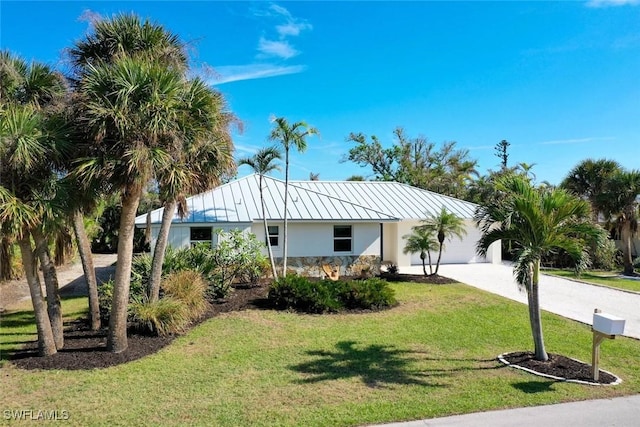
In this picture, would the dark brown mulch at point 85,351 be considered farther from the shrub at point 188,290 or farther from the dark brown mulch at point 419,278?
the dark brown mulch at point 419,278

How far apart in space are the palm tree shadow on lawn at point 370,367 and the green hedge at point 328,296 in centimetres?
329

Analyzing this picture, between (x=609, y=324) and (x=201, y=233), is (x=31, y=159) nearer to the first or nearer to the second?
(x=609, y=324)

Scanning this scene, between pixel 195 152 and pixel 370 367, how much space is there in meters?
6.65

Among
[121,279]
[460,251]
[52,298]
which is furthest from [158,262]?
[460,251]

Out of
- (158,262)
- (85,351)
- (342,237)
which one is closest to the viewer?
A: (85,351)

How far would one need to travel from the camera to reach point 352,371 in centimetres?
755

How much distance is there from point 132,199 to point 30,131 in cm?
209

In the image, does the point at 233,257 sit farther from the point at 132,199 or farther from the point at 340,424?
the point at 340,424

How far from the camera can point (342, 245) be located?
19.5 meters

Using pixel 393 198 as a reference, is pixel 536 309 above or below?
below

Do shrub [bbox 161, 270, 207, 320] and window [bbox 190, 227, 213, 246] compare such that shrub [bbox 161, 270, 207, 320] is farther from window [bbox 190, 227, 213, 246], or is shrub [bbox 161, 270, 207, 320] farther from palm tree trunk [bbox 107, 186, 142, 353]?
window [bbox 190, 227, 213, 246]

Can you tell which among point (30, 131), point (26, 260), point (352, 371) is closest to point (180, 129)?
point (30, 131)

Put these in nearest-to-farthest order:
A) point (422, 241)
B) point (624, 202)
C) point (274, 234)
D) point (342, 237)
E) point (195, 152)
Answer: point (195, 152)
point (422, 241)
point (274, 234)
point (342, 237)
point (624, 202)

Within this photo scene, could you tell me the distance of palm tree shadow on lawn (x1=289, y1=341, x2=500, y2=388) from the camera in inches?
282
